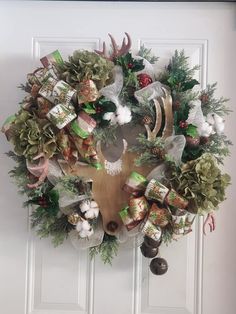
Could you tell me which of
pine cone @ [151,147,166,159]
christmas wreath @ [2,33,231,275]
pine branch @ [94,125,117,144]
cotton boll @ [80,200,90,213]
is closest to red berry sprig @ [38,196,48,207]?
christmas wreath @ [2,33,231,275]

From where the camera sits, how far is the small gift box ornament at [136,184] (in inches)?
44.7

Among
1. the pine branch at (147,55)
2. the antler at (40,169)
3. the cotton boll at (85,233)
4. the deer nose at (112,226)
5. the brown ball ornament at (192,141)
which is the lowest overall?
the cotton boll at (85,233)

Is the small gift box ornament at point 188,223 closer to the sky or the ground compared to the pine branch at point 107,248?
closer to the sky

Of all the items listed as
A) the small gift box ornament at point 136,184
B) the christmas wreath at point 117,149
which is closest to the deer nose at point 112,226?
the christmas wreath at point 117,149

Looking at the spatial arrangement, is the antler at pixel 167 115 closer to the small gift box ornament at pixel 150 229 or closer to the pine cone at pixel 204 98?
the pine cone at pixel 204 98

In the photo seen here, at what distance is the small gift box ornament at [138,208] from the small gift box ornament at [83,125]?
207mm

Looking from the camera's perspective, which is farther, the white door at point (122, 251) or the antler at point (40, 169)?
the white door at point (122, 251)

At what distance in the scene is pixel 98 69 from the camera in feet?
3.64

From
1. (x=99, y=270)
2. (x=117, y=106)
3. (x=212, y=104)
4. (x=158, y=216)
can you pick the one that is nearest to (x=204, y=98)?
(x=212, y=104)

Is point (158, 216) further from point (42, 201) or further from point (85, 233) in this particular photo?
point (42, 201)

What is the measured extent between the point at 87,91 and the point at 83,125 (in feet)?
0.28

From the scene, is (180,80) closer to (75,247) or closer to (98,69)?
(98,69)

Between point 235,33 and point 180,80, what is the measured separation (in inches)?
9.8

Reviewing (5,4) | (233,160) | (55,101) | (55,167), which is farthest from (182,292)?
(5,4)
